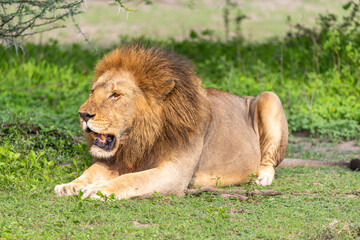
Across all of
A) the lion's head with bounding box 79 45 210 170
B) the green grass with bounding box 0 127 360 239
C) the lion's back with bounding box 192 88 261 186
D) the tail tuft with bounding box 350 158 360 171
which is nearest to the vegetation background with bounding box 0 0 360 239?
the green grass with bounding box 0 127 360 239

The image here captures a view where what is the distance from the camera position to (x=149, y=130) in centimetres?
427

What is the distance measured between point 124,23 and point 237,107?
1092 cm

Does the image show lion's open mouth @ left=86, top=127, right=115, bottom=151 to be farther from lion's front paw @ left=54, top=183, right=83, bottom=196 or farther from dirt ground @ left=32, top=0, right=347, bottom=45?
dirt ground @ left=32, top=0, right=347, bottom=45

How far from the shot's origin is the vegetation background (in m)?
3.56

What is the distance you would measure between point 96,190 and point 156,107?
78 cm

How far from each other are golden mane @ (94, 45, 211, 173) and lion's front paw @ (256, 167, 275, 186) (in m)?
0.86

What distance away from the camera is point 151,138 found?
4.29 m

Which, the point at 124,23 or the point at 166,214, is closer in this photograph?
the point at 166,214

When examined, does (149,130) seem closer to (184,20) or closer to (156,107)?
(156,107)

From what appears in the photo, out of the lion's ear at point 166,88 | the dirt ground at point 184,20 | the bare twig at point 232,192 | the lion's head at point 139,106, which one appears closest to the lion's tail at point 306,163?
the bare twig at point 232,192

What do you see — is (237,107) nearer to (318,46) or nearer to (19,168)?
(19,168)

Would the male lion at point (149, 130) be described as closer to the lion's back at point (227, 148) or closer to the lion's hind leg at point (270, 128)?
the lion's back at point (227, 148)

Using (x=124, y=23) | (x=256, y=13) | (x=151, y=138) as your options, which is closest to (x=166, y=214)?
(x=151, y=138)

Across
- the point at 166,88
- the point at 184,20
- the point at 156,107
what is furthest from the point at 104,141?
the point at 184,20
